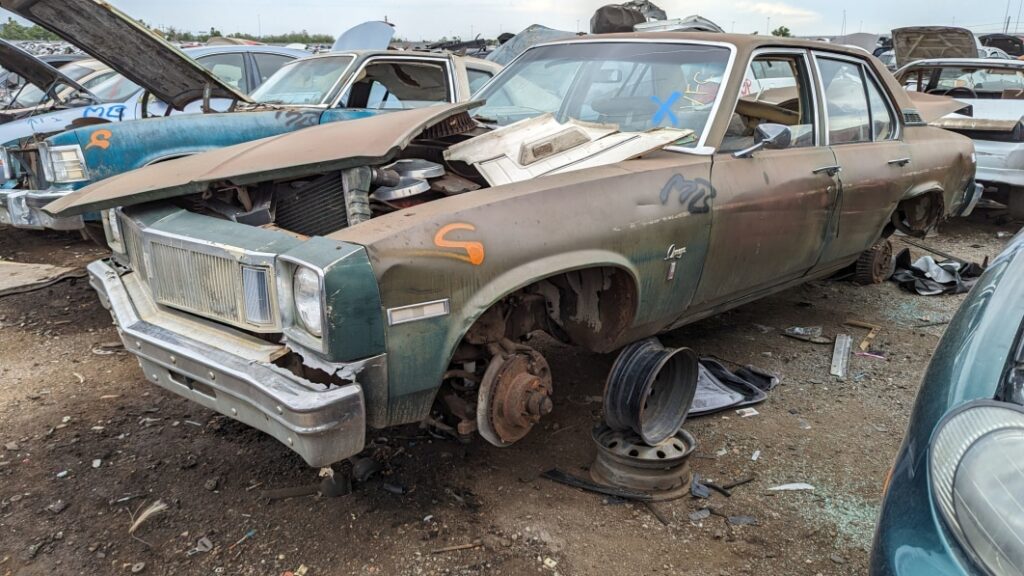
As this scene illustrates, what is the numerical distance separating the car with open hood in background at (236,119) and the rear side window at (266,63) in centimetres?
117

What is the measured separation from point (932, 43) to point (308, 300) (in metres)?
12.8

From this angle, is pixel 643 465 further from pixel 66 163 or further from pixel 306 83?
pixel 306 83

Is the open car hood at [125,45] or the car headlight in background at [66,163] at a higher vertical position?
the open car hood at [125,45]

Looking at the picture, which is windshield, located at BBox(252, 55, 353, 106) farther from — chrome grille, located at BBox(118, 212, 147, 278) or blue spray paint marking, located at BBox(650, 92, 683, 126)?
blue spray paint marking, located at BBox(650, 92, 683, 126)

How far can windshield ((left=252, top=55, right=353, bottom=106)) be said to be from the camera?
5668 millimetres

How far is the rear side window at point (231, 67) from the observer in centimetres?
722

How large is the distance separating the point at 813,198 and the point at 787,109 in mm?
1086

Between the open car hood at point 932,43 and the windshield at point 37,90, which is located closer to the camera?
the windshield at point 37,90

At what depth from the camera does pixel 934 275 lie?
551 cm

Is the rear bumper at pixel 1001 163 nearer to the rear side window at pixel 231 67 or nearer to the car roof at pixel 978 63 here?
→ the car roof at pixel 978 63

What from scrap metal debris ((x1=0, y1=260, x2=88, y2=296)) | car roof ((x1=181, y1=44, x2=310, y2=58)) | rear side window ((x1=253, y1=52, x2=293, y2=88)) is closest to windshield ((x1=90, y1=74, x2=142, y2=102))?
car roof ((x1=181, y1=44, x2=310, y2=58))

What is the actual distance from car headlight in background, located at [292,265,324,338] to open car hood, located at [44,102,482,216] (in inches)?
26.8

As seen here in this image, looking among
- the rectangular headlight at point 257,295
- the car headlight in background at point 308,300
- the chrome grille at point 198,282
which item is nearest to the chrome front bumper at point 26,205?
the chrome grille at point 198,282

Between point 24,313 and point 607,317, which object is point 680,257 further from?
point 24,313
